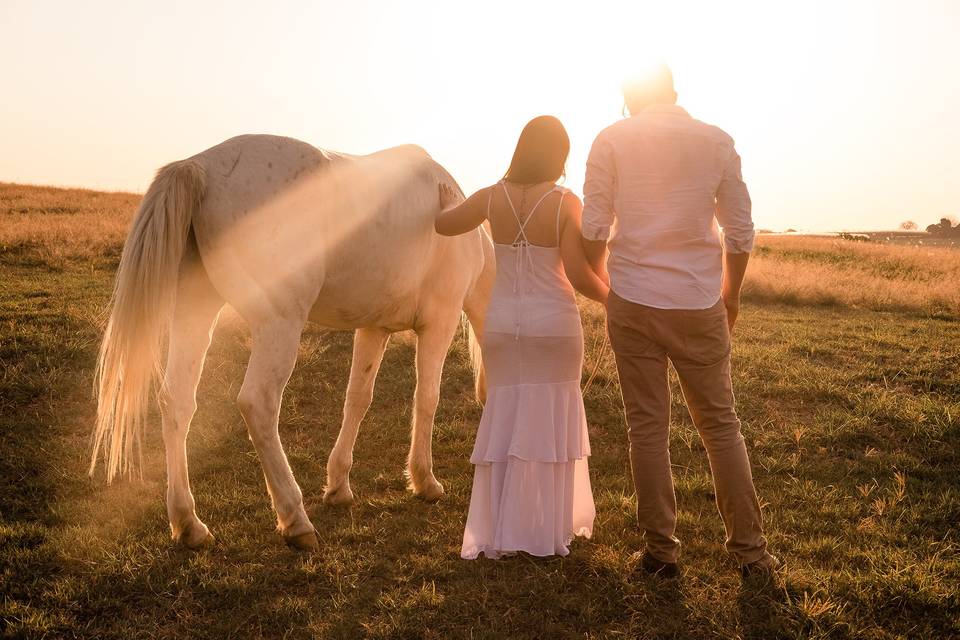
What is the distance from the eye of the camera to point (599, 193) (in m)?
3.45

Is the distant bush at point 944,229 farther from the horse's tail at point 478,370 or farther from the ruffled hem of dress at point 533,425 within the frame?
the ruffled hem of dress at point 533,425

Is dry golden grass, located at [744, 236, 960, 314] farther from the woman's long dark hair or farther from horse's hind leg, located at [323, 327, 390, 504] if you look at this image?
the woman's long dark hair

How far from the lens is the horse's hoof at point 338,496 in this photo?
4719 mm

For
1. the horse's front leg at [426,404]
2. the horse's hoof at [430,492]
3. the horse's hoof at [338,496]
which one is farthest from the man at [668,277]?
the horse's hoof at [338,496]

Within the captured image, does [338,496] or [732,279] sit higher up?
[732,279]

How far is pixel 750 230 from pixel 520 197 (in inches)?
46.5

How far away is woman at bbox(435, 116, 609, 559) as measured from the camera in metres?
3.77

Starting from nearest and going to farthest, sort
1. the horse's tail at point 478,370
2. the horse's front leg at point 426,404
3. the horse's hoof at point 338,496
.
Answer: the horse's hoof at point 338,496
the horse's front leg at point 426,404
the horse's tail at point 478,370

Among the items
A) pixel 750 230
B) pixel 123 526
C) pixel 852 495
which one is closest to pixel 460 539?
pixel 123 526

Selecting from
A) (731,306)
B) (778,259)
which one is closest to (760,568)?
(731,306)

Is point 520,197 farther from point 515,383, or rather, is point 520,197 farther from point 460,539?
point 460,539

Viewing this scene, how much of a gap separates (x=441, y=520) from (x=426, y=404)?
78 cm

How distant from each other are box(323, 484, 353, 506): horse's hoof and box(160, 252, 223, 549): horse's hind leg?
2.81ft

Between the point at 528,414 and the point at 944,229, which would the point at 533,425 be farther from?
the point at 944,229
